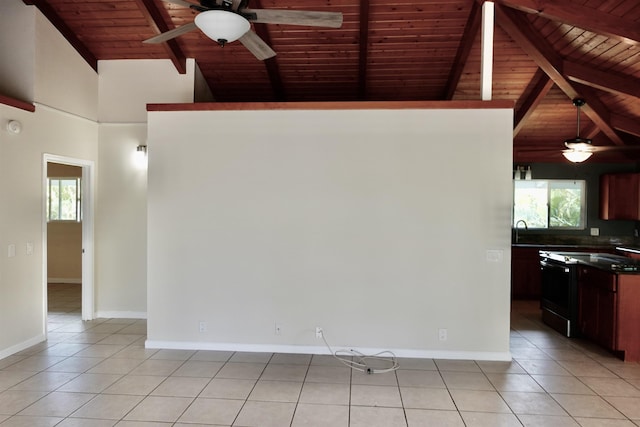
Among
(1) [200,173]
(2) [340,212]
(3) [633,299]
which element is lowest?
(3) [633,299]

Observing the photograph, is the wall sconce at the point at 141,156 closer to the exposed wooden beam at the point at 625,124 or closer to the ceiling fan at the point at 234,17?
the ceiling fan at the point at 234,17

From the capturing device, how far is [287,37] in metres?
4.81

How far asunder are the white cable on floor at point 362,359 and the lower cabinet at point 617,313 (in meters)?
2.17

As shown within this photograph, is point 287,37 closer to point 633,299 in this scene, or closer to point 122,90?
point 122,90

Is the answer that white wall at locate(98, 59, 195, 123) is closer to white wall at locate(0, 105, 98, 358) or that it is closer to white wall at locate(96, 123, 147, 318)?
white wall at locate(96, 123, 147, 318)

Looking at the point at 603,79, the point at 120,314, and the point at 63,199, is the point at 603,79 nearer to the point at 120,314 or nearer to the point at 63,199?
the point at 120,314

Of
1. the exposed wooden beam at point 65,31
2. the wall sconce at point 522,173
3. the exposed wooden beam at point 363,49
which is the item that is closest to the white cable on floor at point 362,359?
the exposed wooden beam at point 363,49

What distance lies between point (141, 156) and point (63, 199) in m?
3.34

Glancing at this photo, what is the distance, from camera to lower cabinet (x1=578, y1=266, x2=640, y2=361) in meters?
3.81

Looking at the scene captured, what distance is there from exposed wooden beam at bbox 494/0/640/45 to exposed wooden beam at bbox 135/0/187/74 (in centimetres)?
378

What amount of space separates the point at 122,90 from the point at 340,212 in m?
3.44

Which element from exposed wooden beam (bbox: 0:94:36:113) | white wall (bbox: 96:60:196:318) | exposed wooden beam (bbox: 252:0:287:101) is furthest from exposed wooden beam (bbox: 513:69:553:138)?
exposed wooden beam (bbox: 0:94:36:113)

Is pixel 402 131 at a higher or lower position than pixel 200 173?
higher

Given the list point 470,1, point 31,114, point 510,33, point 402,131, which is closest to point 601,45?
point 510,33
